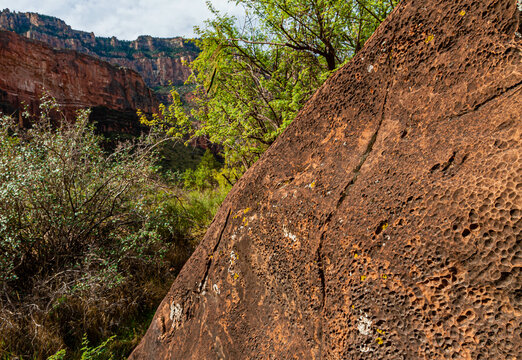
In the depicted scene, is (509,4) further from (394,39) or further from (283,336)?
(283,336)

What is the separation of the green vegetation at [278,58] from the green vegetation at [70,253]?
74.0 inches

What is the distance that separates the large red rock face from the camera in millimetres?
829

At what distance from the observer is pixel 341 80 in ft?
5.12

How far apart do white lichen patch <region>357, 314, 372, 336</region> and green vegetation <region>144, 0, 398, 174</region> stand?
2644mm

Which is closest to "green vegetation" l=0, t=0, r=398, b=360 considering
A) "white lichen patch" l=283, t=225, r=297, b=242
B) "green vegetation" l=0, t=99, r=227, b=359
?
"green vegetation" l=0, t=99, r=227, b=359

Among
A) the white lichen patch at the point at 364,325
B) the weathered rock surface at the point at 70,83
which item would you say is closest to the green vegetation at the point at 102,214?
the white lichen patch at the point at 364,325

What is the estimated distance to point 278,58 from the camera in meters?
5.61

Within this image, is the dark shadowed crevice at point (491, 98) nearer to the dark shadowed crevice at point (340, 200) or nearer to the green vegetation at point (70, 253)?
the dark shadowed crevice at point (340, 200)

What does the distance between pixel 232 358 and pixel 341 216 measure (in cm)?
105

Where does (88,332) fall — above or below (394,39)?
below

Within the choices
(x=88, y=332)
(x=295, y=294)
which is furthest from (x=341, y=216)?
(x=88, y=332)

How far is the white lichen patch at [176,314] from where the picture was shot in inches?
74.4

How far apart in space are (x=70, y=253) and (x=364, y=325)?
444cm

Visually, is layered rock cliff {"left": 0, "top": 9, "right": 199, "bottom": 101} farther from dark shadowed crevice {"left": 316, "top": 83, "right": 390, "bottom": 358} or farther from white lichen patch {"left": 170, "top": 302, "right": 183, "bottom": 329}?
dark shadowed crevice {"left": 316, "top": 83, "right": 390, "bottom": 358}
